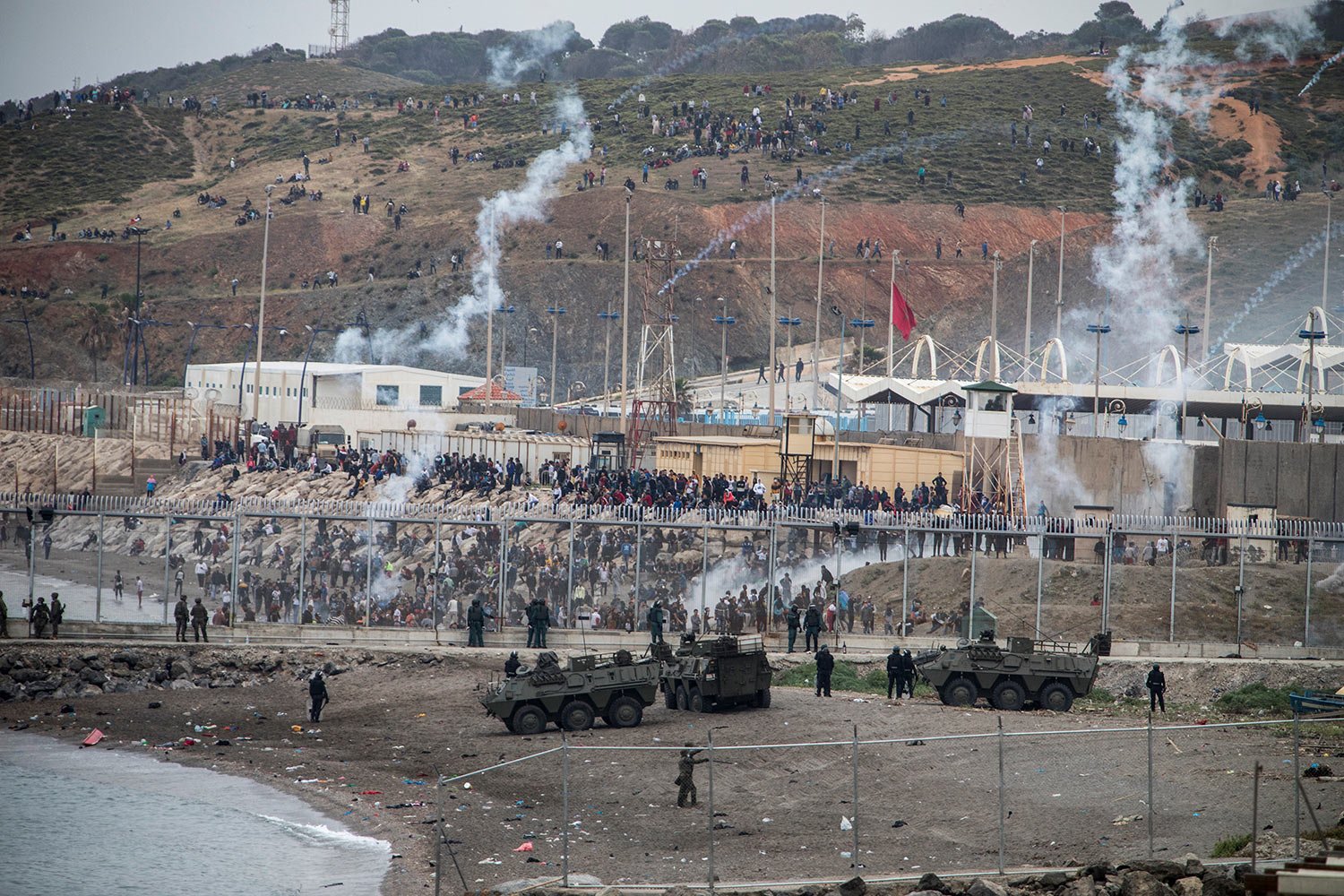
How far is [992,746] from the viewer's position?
27422 millimetres

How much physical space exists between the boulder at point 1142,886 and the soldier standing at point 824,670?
14.3m

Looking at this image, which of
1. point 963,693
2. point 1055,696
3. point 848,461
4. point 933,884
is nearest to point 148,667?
point 963,693

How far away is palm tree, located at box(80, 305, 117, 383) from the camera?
361 feet

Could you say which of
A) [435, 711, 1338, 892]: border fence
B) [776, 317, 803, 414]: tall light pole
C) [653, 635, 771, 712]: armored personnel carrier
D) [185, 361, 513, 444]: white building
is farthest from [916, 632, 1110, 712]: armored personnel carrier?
[185, 361, 513, 444]: white building

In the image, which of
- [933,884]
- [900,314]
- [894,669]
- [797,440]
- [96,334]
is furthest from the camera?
[96,334]

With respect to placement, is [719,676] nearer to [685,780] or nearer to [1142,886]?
[685,780]

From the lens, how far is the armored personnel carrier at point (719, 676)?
31547mm

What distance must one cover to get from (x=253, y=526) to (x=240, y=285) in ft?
269

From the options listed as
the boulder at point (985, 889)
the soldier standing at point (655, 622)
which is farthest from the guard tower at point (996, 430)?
the boulder at point (985, 889)

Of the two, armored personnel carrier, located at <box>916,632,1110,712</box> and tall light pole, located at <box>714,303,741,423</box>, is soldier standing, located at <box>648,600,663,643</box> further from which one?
tall light pole, located at <box>714,303,741,423</box>

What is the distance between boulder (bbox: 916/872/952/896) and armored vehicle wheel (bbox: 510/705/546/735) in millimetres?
12997

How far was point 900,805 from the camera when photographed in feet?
79.7

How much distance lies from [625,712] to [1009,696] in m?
8.02

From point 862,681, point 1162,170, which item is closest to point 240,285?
point 1162,170
